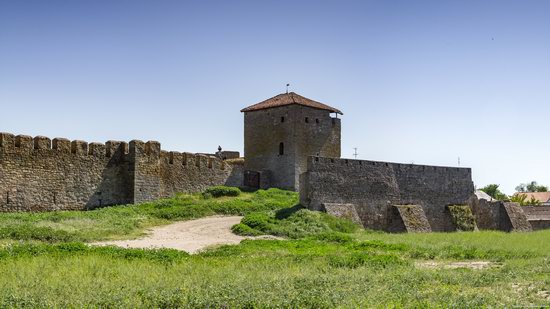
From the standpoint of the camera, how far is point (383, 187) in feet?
92.8

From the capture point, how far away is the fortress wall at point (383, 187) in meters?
25.5

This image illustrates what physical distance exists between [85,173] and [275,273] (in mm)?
17568

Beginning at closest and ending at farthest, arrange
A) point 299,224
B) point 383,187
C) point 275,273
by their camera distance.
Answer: point 275,273 → point 299,224 → point 383,187

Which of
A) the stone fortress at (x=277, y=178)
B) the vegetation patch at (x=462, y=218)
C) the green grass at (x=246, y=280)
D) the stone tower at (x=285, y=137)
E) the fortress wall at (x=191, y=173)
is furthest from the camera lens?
the stone tower at (x=285, y=137)

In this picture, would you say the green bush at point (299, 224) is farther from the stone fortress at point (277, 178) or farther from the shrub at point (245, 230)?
the stone fortress at point (277, 178)

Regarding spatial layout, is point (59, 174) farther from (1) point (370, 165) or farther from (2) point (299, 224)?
(1) point (370, 165)

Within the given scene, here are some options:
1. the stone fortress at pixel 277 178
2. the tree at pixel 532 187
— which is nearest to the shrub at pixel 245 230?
the stone fortress at pixel 277 178

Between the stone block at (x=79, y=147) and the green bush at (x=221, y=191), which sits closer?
the stone block at (x=79, y=147)

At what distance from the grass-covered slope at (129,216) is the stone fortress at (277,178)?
140 cm

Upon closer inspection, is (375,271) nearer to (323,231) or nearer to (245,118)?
(323,231)

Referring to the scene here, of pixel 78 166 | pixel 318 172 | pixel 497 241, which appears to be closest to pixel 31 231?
pixel 78 166

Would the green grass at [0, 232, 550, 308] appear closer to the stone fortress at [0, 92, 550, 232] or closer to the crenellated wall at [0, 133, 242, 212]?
the stone fortress at [0, 92, 550, 232]

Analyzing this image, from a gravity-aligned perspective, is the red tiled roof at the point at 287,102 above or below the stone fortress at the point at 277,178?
above

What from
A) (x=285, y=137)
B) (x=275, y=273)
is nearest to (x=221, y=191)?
(x=285, y=137)
